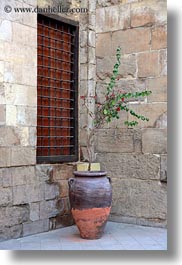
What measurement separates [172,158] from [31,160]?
1496 mm

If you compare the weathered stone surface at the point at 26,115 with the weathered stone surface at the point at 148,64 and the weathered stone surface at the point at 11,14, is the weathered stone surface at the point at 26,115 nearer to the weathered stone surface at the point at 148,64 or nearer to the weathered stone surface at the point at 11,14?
Result: the weathered stone surface at the point at 11,14

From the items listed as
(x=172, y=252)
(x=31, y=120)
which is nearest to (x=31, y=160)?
(x=31, y=120)

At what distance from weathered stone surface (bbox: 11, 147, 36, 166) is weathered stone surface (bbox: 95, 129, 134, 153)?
107 centimetres

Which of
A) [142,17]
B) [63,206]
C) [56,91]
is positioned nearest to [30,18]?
[56,91]

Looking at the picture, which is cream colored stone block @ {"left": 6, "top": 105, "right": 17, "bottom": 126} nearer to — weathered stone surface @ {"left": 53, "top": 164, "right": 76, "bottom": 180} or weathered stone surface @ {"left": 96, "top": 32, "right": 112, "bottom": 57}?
weathered stone surface @ {"left": 53, "top": 164, "right": 76, "bottom": 180}

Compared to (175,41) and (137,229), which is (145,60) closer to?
(175,41)

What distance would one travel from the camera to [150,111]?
5059 mm

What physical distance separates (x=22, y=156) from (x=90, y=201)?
817mm

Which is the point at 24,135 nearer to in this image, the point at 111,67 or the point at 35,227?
the point at 35,227

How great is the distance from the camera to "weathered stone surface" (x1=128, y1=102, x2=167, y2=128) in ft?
16.4

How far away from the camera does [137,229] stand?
4.92 metres

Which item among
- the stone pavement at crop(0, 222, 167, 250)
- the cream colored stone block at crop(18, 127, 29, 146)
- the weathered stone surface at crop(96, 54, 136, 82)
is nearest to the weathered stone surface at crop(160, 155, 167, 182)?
the stone pavement at crop(0, 222, 167, 250)

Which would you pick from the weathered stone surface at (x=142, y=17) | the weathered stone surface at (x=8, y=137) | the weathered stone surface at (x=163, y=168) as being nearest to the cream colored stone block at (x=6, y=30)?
the weathered stone surface at (x=8, y=137)

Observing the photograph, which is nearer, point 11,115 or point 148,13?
point 11,115
